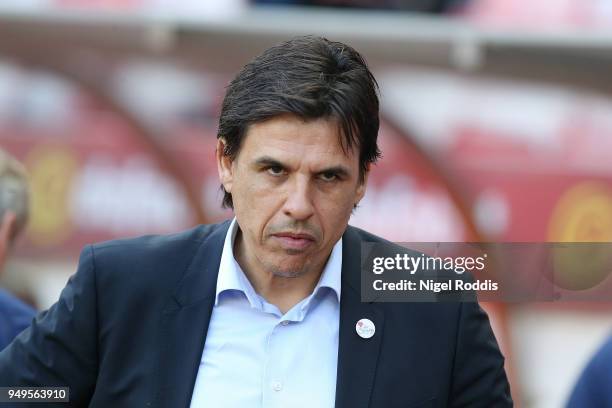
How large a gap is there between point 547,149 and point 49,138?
2.38 m

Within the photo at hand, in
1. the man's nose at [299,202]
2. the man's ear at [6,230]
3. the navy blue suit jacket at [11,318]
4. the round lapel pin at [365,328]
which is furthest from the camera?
the man's ear at [6,230]

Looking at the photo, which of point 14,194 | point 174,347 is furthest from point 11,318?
point 174,347

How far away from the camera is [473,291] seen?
2221 mm

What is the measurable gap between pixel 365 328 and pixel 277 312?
0.18 meters

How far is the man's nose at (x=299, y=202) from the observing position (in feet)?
6.67

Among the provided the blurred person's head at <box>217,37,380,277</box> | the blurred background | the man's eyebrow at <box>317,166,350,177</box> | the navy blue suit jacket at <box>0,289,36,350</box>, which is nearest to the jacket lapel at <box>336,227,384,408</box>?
the blurred person's head at <box>217,37,380,277</box>

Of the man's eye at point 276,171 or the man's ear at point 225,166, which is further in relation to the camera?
the man's ear at point 225,166

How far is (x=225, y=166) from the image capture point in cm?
225

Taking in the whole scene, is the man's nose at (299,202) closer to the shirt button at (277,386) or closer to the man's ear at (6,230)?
the shirt button at (277,386)

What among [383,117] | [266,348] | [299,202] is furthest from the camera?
[383,117]

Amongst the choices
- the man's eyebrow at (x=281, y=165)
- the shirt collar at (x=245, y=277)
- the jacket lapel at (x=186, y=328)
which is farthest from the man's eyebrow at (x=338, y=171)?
the jacket lapel at (x=186, y=328)

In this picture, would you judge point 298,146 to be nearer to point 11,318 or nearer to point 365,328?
point 365,328

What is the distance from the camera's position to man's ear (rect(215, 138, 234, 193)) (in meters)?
2.23

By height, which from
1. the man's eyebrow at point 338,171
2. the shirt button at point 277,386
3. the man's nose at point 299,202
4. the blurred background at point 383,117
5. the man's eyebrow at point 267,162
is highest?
the blurred background at point 383,117
